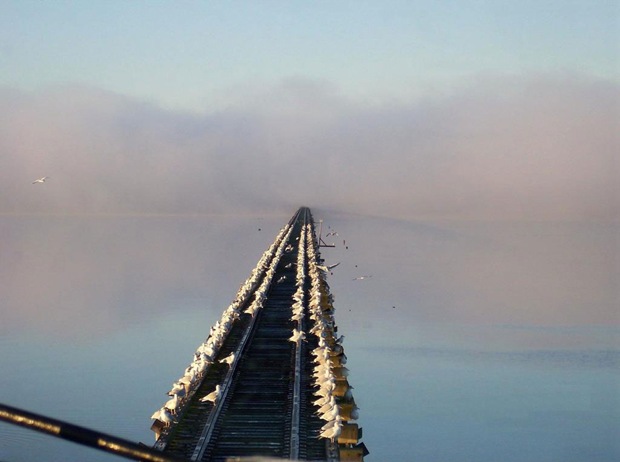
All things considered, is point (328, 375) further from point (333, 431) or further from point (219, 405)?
point (333, 431)

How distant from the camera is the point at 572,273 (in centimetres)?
8750

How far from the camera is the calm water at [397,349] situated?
92.3 feet

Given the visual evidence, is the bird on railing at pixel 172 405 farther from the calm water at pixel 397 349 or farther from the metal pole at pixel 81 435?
the metal pole at pixel 81 435

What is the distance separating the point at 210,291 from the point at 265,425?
5069cm

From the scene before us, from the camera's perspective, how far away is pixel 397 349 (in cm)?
4384

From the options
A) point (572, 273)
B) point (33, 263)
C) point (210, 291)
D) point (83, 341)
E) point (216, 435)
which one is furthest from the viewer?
point (33, 263)

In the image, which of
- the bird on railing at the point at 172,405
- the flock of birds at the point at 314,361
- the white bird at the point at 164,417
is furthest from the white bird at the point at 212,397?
the white bird at the point at 164,417

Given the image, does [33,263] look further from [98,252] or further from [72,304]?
[72,304]

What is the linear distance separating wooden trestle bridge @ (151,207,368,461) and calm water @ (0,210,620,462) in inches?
130

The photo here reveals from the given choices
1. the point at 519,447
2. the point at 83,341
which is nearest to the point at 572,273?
the point at 83,341

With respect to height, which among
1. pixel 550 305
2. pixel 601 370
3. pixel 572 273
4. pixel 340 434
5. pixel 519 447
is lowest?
pixel 340 434

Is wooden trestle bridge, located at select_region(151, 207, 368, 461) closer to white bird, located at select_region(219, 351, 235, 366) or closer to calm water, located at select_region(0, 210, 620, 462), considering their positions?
white bird, located at select_region(219, 351, 235, 366)

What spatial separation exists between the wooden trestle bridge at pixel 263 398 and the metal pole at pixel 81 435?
11035 millimetres

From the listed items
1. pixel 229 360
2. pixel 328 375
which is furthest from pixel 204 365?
pixel 328 375
